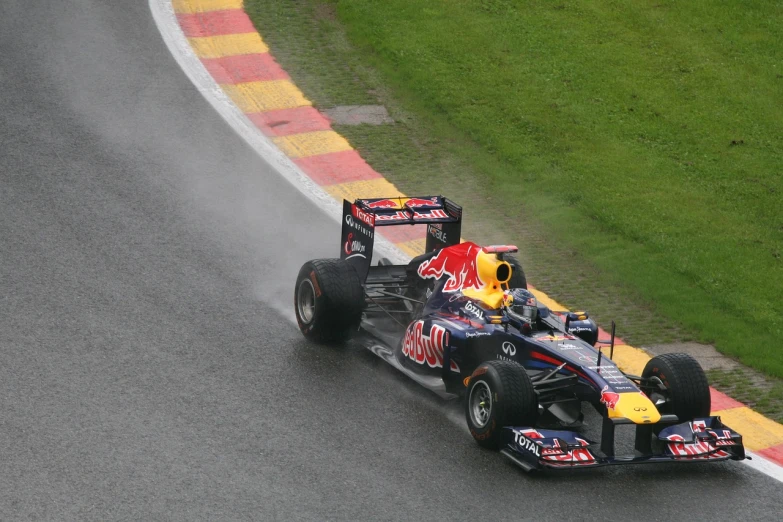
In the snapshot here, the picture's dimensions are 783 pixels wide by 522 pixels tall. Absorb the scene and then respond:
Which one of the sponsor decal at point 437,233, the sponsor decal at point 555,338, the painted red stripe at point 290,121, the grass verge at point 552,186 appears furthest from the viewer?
the painted red stripe at point 290,121

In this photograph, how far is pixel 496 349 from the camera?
10086 mm

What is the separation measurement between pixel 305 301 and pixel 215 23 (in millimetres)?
8387

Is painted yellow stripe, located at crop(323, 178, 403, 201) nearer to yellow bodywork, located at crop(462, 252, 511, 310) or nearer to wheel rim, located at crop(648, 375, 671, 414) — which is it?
yellow bodywork, located at crop(462, 252, 511, 310)

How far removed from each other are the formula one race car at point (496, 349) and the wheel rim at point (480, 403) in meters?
0.01

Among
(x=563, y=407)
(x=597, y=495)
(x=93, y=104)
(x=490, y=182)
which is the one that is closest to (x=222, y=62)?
(x=93, y=104)

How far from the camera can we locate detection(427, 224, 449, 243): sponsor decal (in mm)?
11938

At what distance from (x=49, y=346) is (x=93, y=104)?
246 inches

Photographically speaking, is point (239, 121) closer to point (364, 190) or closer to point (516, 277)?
Result: point (364, 190)

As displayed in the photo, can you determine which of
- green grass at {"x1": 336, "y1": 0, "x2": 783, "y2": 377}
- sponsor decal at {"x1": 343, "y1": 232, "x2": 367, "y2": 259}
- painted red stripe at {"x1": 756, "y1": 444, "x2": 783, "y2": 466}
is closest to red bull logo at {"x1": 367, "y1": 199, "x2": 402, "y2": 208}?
sponsor decal at {"x1": 343, "y1": 232, "x2": 367, "y2": 259}

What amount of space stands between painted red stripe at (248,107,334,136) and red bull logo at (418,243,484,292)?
16.6 ft

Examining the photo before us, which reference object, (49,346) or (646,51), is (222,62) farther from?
(49,346)

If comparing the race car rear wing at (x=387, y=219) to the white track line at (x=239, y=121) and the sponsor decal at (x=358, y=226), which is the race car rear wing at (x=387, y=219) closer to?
the sponsor decal at (x=358, y=226)

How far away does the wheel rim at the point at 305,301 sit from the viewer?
37.1 feet

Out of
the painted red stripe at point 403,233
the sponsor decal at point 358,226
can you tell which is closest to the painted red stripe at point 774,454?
the sponsor decal at point 358,226
